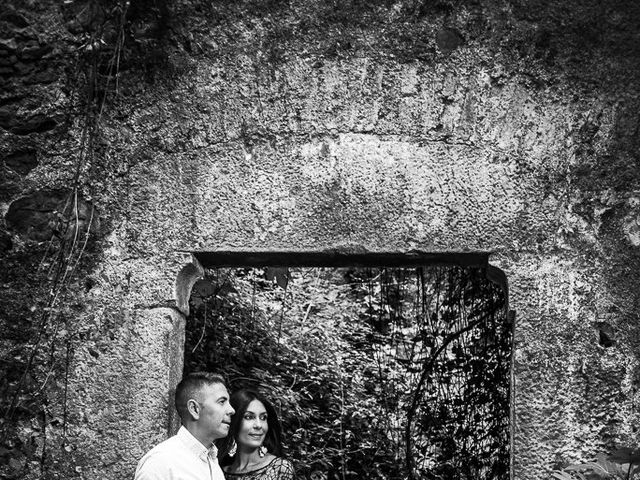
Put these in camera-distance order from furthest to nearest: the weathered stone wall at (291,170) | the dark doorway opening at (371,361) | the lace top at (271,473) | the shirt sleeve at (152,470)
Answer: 1. the dark doorway opening at (371,361)
2. the lace top at (271,473)
3. the weathered stone wall at (291,170)
4. the shirt sleeve at (152,470)

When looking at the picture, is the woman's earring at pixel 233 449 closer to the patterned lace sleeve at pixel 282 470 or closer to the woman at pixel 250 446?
the woman at pixel 250 446

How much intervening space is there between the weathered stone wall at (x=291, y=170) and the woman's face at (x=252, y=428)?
4.70 ft

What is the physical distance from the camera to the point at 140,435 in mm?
3582

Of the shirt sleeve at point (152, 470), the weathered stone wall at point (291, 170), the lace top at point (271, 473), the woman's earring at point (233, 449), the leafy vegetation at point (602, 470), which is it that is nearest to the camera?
the leafy vegetation at point (602, 470)

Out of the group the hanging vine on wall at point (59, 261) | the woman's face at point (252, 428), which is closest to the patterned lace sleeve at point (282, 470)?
the woman's face at point (252, 428)

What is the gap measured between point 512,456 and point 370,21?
1.69 m

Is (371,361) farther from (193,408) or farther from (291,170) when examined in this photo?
Answer: (291,170)

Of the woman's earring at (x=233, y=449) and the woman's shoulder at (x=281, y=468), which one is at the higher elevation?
the woman's earring at (x=233, y=449)

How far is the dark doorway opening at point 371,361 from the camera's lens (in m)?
6.68

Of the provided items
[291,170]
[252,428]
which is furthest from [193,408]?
[252,428]

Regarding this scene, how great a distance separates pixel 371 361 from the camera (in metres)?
7.82

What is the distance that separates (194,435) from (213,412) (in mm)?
122

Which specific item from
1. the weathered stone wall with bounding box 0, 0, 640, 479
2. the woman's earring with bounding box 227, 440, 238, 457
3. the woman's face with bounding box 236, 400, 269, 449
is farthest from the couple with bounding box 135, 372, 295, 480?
the woman's earring with bounding box 227, 440, 238, 457

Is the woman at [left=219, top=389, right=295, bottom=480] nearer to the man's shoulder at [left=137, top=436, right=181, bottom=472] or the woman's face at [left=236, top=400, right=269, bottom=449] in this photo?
the woman's face at [left=236, top=400, right=269, bottom=449]
